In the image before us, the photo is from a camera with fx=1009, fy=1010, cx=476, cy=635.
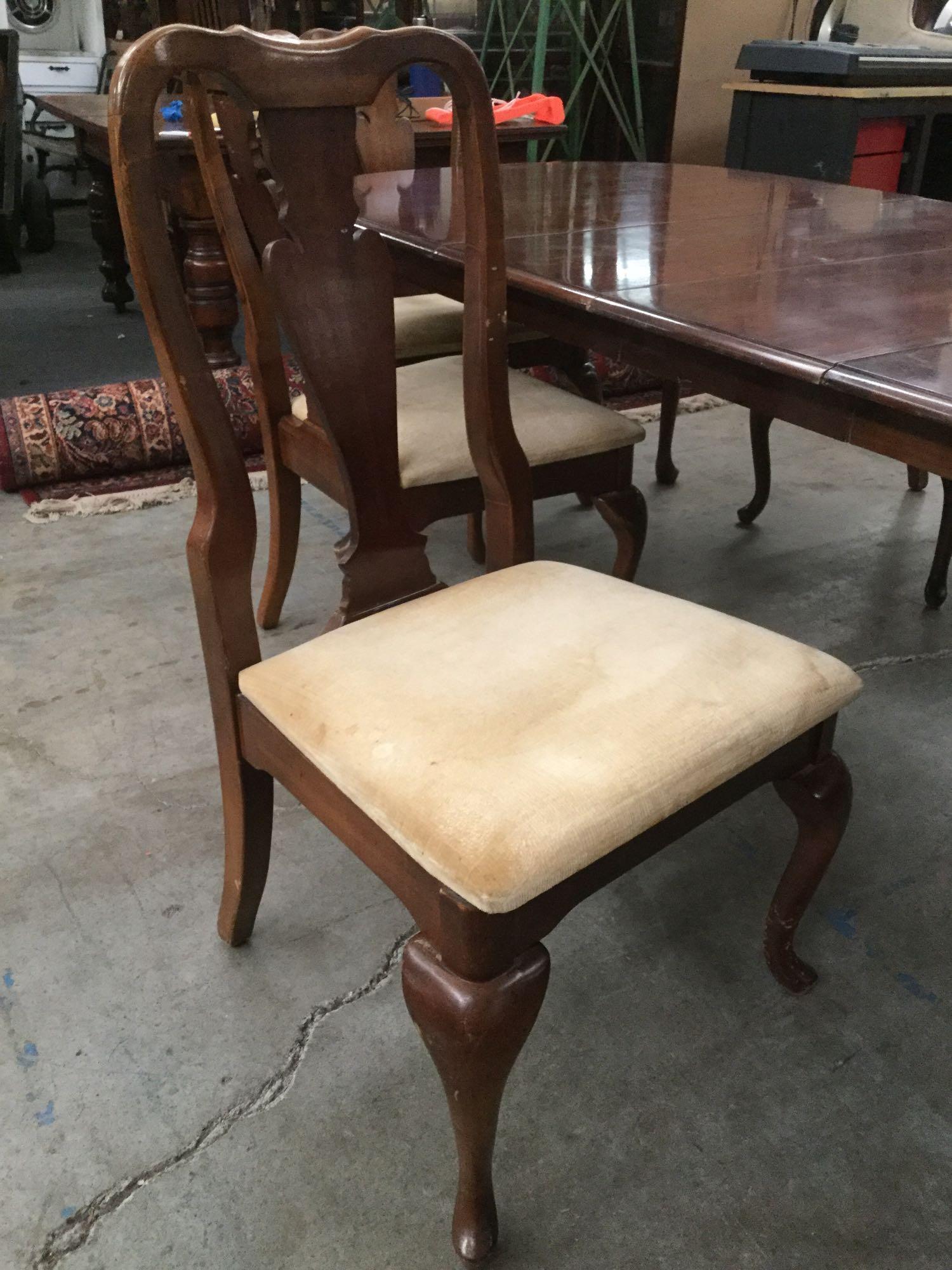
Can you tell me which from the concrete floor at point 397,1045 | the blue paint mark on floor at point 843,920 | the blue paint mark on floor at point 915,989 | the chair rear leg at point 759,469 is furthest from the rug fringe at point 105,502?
the blue paint mark on floor at point 915,989

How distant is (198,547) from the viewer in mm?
958

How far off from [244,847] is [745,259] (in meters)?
0.99

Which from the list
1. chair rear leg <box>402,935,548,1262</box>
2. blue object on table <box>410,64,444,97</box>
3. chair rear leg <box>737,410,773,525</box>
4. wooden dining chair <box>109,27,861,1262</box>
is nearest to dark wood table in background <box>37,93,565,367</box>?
blue object on table <box>410,64,444,97</box>

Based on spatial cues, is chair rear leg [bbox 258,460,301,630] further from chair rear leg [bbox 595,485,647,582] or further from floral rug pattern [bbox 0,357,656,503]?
floral rug pattern [bbox 0,357,656,503]

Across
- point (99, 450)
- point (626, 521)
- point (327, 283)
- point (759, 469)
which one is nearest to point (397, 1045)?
point (327, 283)

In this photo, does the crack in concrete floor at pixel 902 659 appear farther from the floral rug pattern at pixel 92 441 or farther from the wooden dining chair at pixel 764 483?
the floral rug pattern at pixel 92 441

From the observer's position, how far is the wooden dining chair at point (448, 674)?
31.2 inches

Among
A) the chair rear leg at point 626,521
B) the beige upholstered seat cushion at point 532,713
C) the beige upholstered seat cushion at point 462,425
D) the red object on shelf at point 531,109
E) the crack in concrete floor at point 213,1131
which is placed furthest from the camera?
the red object on shelf at point 531,109

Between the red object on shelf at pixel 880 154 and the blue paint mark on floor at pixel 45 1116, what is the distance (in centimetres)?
373

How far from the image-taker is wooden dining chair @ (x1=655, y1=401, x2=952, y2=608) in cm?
193

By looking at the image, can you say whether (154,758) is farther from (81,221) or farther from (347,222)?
(81,221)

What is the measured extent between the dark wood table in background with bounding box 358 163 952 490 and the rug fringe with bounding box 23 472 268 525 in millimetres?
915

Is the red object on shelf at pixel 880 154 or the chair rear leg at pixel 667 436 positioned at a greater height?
the red object on shelf at pixel 880 154

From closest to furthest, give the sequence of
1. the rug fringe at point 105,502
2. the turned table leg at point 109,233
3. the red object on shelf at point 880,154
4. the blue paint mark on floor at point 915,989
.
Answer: the blue paint mark on floor at point 915,989 → the rug fringe at point 105,502 → the turned table leg at point 109,233 → the red object on shelf at point 880,154
